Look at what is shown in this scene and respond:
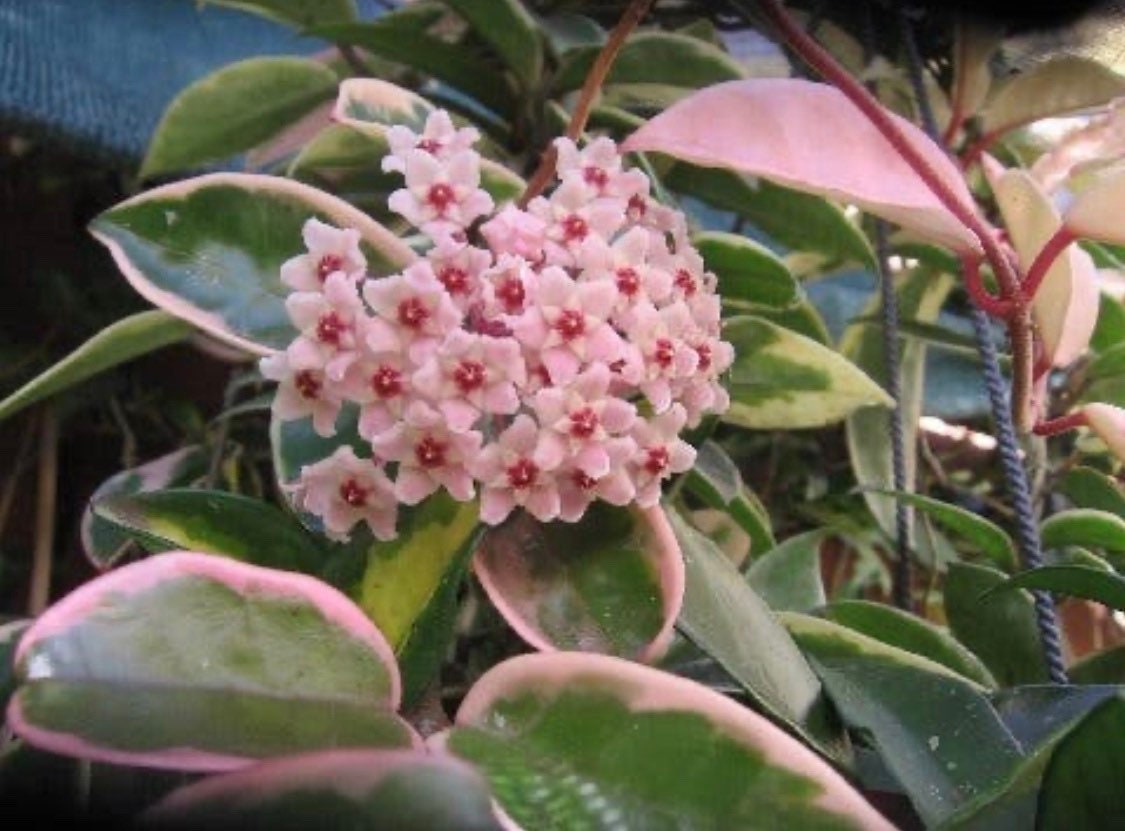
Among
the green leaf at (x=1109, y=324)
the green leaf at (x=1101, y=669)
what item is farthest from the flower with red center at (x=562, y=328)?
the green leaf at (x=1109, y=324)

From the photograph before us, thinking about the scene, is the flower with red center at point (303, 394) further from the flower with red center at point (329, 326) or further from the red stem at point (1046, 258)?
the red stem at point (1046, 258)

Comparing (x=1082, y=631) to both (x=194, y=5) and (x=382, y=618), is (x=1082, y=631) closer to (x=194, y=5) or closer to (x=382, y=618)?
(x=382, y=618)

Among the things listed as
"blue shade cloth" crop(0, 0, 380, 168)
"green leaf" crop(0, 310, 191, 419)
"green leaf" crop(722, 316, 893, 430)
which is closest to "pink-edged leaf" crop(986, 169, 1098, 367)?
"green leaf" crop(722, 316, 893, 430)

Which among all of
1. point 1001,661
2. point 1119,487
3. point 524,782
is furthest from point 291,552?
point 1119,487

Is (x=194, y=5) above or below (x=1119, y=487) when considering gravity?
above

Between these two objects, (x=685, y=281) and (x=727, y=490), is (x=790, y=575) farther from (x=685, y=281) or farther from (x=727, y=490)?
(x=685, y=281)

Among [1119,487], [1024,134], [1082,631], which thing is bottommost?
[1082,631]

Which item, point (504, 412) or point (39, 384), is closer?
point (504, 412)
